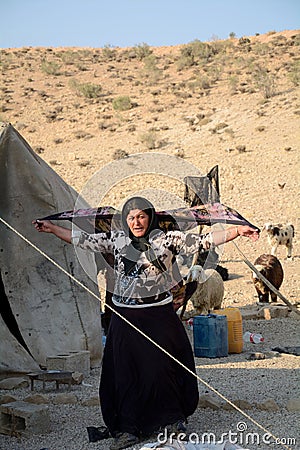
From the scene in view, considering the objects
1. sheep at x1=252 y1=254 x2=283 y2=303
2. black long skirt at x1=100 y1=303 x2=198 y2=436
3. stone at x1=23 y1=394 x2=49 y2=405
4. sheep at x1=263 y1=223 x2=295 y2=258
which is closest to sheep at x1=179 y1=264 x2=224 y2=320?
sheep at x1=252 y1=254 x2=283 y2=303

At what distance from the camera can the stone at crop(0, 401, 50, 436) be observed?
578 cm

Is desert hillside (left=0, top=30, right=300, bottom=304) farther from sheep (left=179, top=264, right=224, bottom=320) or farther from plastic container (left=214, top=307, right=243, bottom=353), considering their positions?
plastic container (left=214, top=307, right=243, bottom=353)

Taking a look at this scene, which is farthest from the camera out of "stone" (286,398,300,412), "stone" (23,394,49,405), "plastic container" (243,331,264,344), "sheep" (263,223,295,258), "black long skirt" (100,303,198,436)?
"sheep" (263,223,295,258)

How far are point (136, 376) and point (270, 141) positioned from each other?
2179cm

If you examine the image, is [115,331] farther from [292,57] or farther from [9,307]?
[292,57]

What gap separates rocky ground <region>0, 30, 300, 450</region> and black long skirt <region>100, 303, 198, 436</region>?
29 cm

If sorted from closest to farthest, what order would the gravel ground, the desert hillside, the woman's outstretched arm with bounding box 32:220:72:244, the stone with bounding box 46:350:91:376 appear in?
the gravel ground → the woman's outstretched arm with bounding box 32:220:72:244 → the stone with bounding box 46:350:91:376 → the desert hillside

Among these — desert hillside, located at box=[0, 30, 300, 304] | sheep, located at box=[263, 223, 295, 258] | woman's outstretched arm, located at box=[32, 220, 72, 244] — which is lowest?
woman's outstretched arm, located at box=[32, 220, 72, 244]

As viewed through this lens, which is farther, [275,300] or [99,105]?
[99,105]

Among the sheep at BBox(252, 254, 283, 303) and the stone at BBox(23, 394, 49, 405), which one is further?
the sheep at BBox(252, 254, 283, 303)

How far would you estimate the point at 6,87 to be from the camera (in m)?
39.4

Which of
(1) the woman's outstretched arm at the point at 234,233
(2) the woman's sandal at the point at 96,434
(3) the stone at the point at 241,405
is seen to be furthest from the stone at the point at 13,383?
(1) the woman's outstretched arm at the point at 234,233

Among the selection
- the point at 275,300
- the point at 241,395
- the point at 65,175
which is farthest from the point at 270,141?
the point at 241,395

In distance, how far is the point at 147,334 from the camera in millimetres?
5426
